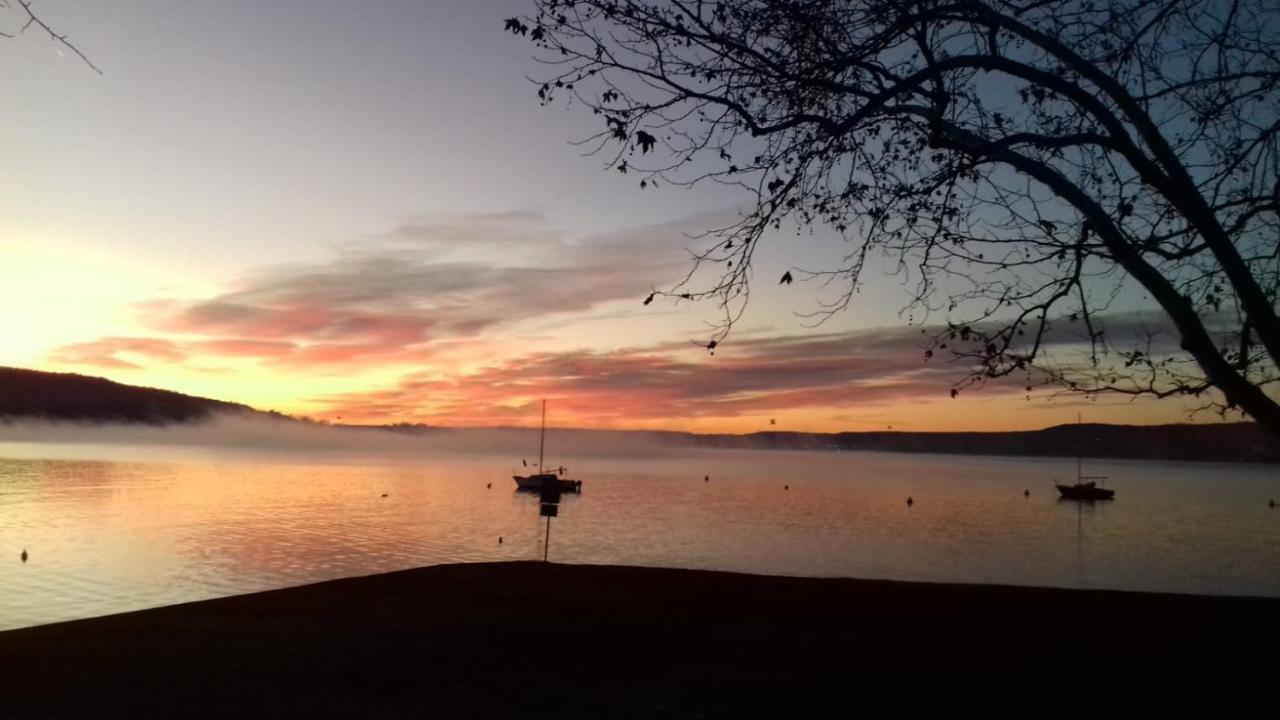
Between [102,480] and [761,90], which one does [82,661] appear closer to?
[761,90]

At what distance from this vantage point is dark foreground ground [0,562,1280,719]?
29.6 ft

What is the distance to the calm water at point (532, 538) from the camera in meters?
36.3

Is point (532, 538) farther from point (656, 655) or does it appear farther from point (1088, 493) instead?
point (1088, 493)

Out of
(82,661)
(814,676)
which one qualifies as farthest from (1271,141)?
(82,661)

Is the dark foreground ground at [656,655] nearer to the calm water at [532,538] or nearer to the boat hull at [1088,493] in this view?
the calm water at [532,538]

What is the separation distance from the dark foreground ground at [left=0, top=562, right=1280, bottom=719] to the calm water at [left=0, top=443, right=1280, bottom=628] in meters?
16.9

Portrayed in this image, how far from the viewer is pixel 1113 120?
854 cm

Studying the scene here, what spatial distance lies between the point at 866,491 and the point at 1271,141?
116m

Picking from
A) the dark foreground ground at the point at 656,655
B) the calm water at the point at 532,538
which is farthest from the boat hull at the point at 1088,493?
the dark foreground ground at the point at 656,655

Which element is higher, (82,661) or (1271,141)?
(1271,141)

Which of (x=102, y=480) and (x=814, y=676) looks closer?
(x=814, y=676)

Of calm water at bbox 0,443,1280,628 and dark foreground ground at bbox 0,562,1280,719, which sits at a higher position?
dark foreground ground at bbox 0,562,1280,719

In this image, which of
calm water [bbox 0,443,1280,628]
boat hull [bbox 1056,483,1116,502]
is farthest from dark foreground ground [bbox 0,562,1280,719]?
boat hull [bbox 1056,483,1116,502]

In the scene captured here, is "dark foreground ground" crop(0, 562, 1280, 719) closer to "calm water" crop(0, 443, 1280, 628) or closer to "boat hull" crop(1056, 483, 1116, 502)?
"calm water" crop(0, 443, 1280, 628)
